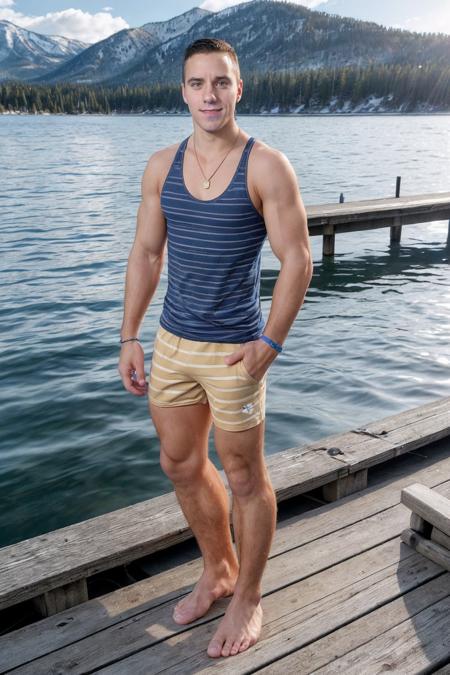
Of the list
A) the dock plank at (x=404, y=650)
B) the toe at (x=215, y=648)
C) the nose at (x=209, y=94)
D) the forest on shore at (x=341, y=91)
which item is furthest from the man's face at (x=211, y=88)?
the forest on shore at (x=341, y=91)

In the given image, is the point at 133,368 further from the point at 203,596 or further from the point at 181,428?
the point at 203,596

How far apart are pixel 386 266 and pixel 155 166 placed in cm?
1453

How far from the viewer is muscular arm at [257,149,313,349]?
2586 millimetres

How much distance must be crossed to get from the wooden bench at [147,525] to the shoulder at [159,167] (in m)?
1.78

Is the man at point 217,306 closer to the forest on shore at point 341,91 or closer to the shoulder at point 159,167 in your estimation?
the shoulder at point 159,167

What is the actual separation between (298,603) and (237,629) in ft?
1.33

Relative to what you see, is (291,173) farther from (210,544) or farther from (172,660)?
Result: (172,660)

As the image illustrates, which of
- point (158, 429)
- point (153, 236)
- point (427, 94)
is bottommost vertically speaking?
point (427, 94)

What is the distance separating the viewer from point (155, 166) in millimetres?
2910

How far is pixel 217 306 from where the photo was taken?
2812mm

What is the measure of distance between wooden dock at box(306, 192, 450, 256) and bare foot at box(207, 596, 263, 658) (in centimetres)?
1354

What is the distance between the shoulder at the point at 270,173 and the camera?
101 inches

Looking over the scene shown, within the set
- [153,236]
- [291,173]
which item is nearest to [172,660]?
[153,236]

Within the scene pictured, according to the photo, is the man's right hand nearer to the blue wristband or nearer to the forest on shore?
the blue wristband
